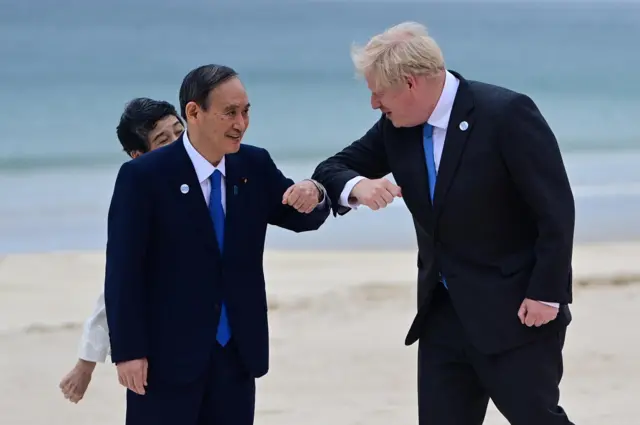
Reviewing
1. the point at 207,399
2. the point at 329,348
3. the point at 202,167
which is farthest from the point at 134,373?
the point at 329,348

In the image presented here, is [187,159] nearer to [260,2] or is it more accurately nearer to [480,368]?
[480,368]

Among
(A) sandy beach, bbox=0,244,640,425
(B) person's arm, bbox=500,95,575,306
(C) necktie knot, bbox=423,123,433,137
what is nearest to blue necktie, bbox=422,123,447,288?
(C) necktie knot, bbox=423,123,433,137

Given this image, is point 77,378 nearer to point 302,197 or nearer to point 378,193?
point 302,197

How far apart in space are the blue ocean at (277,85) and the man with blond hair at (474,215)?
23.9ft

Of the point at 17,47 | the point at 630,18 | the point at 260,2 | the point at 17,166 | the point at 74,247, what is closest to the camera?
the point at 74,247

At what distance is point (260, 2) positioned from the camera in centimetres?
7244

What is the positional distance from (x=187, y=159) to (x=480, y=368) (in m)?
1.09

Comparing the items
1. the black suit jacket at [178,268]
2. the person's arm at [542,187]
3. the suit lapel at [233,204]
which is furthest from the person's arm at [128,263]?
the person's arm at [542,187]

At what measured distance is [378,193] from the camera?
313cm

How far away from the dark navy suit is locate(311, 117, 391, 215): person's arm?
25cm

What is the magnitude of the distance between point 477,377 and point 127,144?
52.6 inches

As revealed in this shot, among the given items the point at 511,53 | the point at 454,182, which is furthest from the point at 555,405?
the point at 511,53

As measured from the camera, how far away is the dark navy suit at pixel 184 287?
9.78 feet

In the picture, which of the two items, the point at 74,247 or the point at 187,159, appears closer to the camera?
the point at 187,159
